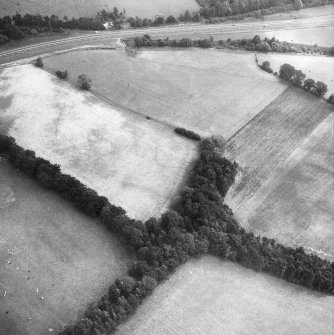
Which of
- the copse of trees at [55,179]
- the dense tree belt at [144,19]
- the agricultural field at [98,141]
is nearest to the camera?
the copse of trees at [55,179]

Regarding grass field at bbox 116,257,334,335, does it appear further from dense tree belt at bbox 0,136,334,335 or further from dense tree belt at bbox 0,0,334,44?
dense tree belt at bbox 0,0,334,44

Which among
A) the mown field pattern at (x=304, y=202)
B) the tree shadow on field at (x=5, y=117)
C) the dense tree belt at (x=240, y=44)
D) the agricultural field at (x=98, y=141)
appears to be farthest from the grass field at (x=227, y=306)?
the dense tree belt at (x=240, y=44)

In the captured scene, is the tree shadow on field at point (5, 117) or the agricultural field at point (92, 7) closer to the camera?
the tree shadow on field at point (5, 117)

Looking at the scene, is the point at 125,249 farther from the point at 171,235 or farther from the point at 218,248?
the point at 218,248

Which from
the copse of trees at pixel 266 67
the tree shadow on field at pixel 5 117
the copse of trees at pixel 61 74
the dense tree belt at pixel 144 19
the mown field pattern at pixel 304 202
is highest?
the dense tree belt at pixel 144 19

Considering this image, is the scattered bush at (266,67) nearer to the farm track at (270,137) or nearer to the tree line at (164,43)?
the farm track at (270,137)

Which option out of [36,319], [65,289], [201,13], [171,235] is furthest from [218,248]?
[201,13]

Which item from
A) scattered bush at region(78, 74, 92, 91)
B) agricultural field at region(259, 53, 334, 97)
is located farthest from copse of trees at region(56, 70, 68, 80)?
agricultural field at region(259, 53, 334, 97)
